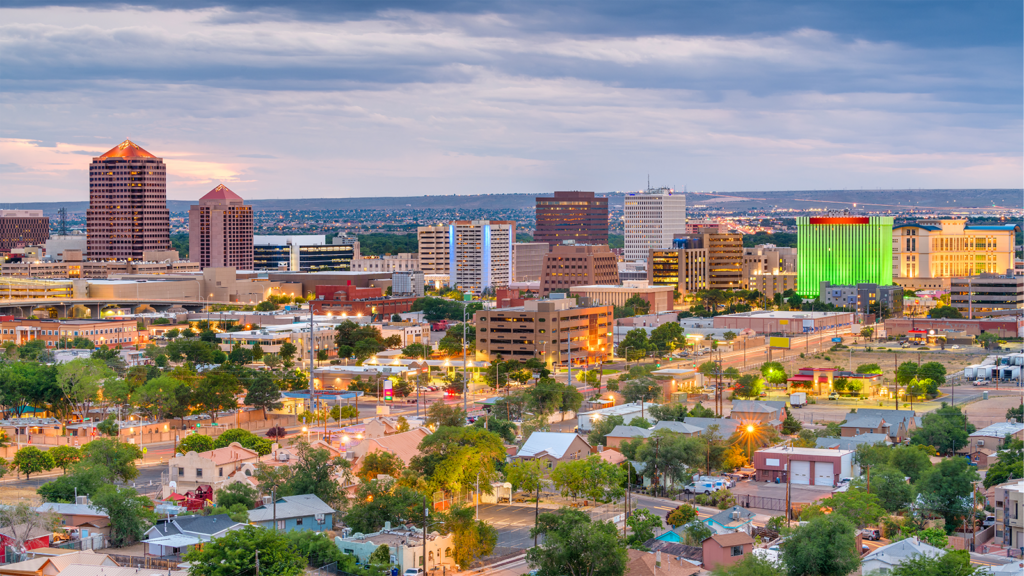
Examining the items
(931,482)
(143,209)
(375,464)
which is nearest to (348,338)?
(375,464)

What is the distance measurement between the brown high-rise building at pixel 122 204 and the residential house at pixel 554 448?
488 ft

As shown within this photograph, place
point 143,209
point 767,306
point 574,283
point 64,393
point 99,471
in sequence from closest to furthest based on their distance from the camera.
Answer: point 99,471 → point 64,393 → point 767,306 → point 574,283 → point 143,209

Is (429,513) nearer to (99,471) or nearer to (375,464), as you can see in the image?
(375,464)

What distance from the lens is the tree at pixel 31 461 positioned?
5144 cm

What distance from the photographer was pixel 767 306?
150250 mm

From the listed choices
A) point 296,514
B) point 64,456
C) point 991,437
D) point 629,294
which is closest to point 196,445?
point 64,456

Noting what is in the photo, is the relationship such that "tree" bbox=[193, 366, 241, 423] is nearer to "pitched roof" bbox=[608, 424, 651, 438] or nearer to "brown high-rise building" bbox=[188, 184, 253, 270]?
"pitched roof" bbox=[608, 424, 651, 438]

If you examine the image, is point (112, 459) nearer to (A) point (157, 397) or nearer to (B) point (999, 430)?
(A) point (157, 397)

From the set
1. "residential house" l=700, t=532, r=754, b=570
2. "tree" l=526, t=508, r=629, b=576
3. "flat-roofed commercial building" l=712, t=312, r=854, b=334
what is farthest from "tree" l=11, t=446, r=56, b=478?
"flat-roofed commercial building" l=712, t=312, r=854, b=334

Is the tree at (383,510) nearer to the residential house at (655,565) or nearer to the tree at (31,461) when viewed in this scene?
the residential house at (655,565)

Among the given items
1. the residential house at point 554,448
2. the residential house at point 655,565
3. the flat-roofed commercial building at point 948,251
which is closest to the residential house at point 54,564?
the residential house at point 655,565

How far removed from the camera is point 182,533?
3900cm

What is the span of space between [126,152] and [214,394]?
5263 inches

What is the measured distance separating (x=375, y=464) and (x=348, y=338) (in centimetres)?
5725
